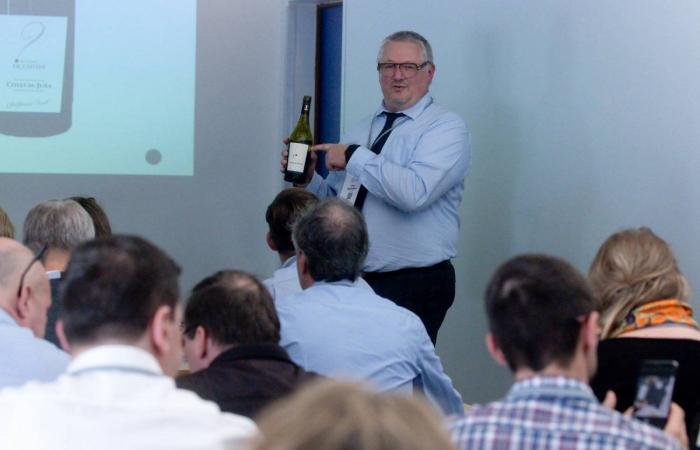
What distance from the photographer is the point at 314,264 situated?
123 inches

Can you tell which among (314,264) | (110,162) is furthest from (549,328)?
(110,162)

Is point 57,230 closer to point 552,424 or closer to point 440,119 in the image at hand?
point 440,119

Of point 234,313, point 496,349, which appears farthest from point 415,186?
point 496,349

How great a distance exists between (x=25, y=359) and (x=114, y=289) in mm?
561

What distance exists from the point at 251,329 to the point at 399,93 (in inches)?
88.7

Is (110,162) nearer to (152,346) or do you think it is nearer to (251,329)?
(251,329)

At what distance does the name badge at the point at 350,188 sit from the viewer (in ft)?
14.8

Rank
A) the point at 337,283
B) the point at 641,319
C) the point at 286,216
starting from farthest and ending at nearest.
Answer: the point at 286,216
the point at 337,283
the point at 641,319

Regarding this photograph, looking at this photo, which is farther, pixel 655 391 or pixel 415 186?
pixel 415 186

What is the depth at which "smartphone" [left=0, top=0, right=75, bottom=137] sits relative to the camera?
211 inches

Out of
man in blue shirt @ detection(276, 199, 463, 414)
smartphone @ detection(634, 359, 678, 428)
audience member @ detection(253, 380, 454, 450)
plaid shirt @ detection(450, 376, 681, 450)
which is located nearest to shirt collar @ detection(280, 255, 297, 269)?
man in blue shirt @ detection(276, 199, 463, 414)

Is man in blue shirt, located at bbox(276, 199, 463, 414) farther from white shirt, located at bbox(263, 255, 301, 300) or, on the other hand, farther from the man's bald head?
the man's bald head

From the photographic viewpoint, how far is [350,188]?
4535mm

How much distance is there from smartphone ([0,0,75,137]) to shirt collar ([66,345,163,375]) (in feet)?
12.9
